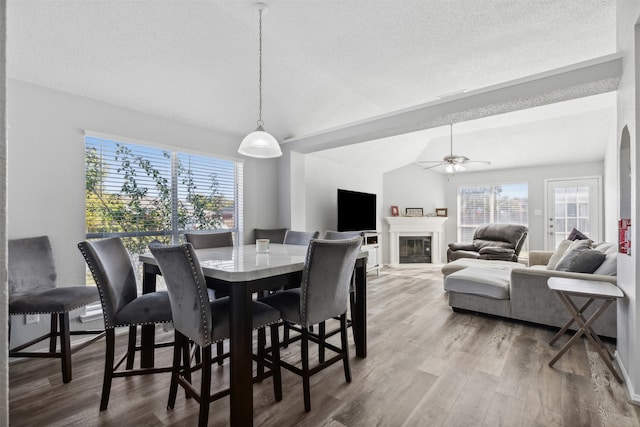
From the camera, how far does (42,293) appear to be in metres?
2.27

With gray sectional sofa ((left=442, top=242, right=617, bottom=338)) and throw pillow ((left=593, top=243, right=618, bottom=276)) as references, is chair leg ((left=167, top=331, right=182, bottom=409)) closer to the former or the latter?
gray sectional sofa ((left=442, top=242, right=617, bottom=338))

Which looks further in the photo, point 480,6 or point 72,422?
point 480,6

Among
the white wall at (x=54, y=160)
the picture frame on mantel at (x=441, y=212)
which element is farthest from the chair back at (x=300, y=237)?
the picture frame on mantel at (x=441, y=212)

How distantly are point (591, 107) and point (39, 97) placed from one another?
6741 millimetres

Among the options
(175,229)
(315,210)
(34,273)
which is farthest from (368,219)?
(34,273)

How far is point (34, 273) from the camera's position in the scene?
2441 millimetres

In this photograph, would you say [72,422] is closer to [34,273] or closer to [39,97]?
[34,273]

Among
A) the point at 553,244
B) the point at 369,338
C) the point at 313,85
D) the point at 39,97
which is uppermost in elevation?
the point at 313,85

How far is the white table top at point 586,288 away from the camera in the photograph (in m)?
2.05

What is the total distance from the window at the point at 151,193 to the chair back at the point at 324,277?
2.36m

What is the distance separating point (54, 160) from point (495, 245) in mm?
6937

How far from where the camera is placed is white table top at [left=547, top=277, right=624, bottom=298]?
6.73 ft

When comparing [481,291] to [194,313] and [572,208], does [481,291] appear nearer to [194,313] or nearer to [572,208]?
[194,313]

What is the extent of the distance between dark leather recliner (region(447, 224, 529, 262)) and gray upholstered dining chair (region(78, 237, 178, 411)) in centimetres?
575
